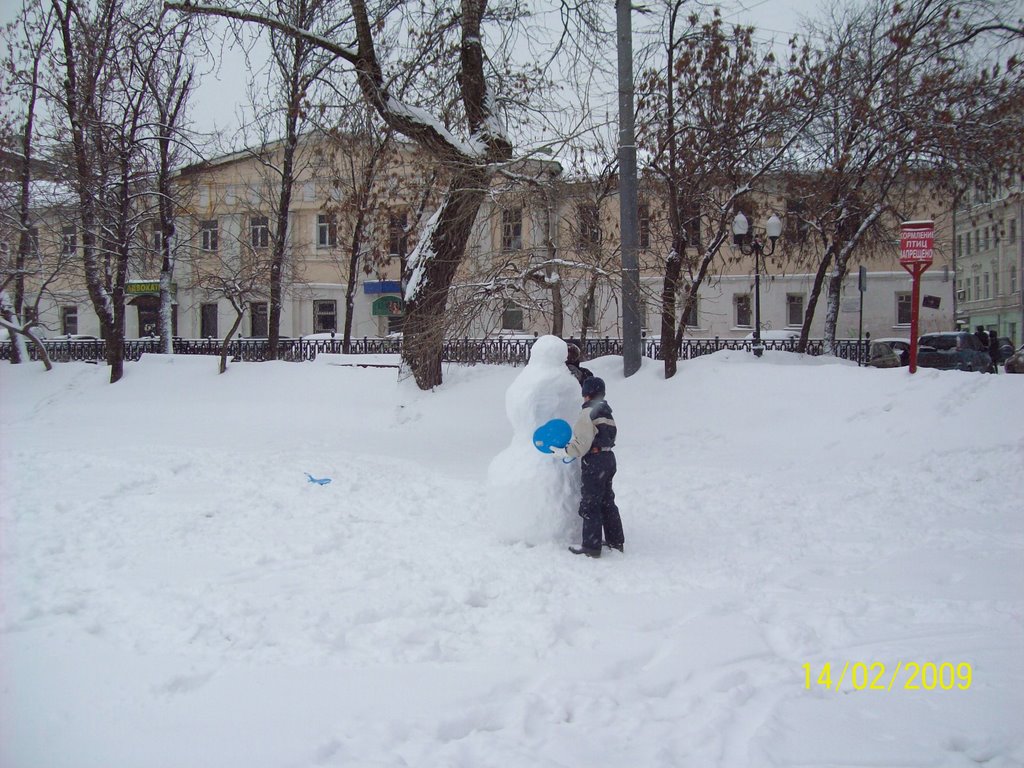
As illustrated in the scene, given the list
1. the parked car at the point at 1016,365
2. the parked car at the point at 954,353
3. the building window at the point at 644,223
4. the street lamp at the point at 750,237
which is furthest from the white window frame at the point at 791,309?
the building window at the point at 644,223

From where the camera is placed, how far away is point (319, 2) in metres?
13.0

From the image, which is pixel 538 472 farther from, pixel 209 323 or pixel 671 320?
pixel 209 323

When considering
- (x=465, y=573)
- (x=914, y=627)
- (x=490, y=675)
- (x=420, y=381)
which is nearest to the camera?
(x=490, y=675)

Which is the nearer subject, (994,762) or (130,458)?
(994,762)

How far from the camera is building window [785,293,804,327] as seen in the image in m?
36.8

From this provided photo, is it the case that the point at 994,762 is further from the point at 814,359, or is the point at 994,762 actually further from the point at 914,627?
the point at 814,359

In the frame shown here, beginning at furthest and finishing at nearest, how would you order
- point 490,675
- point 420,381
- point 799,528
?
1. point 420,381
2. point 799,528
3. point 490,675

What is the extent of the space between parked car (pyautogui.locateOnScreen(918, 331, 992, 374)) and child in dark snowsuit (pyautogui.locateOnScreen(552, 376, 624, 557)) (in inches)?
830

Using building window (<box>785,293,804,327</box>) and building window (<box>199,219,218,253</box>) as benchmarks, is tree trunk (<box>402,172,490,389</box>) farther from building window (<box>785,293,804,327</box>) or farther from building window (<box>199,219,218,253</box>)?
building window (<box>785,293,804,327</box>)

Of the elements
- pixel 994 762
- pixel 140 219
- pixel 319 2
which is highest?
pixel 319 2

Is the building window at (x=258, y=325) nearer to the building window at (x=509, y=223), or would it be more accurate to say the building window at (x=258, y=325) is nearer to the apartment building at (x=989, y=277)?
the building window at (x=509, y=223)

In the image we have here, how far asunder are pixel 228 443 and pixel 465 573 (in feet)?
28.6

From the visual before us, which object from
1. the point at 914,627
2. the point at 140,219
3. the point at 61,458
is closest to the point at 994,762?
the point at 914,627
